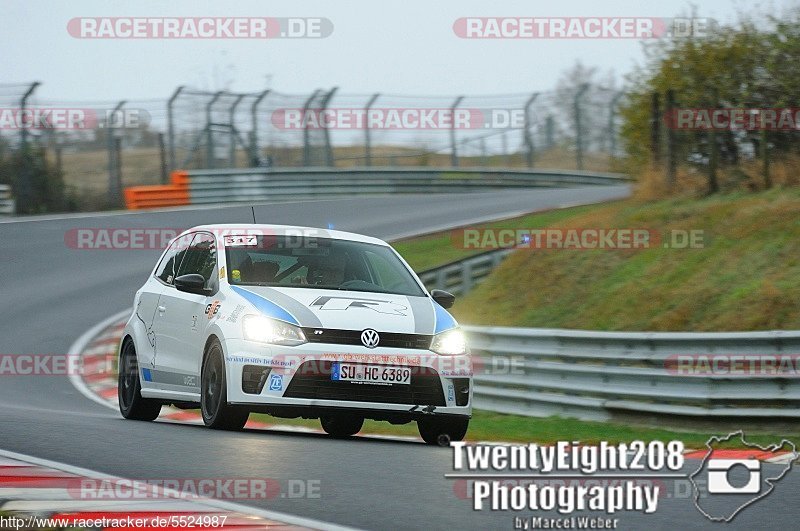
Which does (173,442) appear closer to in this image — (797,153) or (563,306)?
(563,306)

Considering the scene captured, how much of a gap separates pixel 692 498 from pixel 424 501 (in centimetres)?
128

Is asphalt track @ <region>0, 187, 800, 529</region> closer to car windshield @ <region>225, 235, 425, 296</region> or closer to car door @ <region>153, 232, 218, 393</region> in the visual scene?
car door @ <region>153, 232, 218, 393</region>

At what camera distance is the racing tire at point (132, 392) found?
36.0 ft

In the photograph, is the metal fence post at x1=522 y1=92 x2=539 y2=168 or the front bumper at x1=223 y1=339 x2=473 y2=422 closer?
the front bumper at x1=223 y1=339 x2=473 y2=422

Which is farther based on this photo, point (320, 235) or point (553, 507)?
point (320, 235)

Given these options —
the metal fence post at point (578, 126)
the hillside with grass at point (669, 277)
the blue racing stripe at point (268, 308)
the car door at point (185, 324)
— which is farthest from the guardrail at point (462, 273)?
the metal fence post at point (578, 126)

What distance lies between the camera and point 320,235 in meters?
10.6

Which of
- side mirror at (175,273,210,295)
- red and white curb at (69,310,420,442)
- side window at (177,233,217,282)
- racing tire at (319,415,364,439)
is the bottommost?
red and white curb at (69,310,420,442)

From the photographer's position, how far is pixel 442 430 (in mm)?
9789

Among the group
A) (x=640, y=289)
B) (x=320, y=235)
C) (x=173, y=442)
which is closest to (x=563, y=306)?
(x=640, y=289)

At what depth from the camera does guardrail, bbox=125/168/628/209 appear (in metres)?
30.3

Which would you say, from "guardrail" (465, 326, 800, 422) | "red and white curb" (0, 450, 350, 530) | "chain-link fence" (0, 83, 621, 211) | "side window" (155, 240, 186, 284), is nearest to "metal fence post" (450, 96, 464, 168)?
"chain-link fence" (0, 83, 621, 211)

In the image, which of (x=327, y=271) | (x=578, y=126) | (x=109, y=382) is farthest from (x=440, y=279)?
(x=578, y=126)

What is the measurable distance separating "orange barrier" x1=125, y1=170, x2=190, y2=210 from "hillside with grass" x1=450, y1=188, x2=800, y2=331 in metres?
12.4
